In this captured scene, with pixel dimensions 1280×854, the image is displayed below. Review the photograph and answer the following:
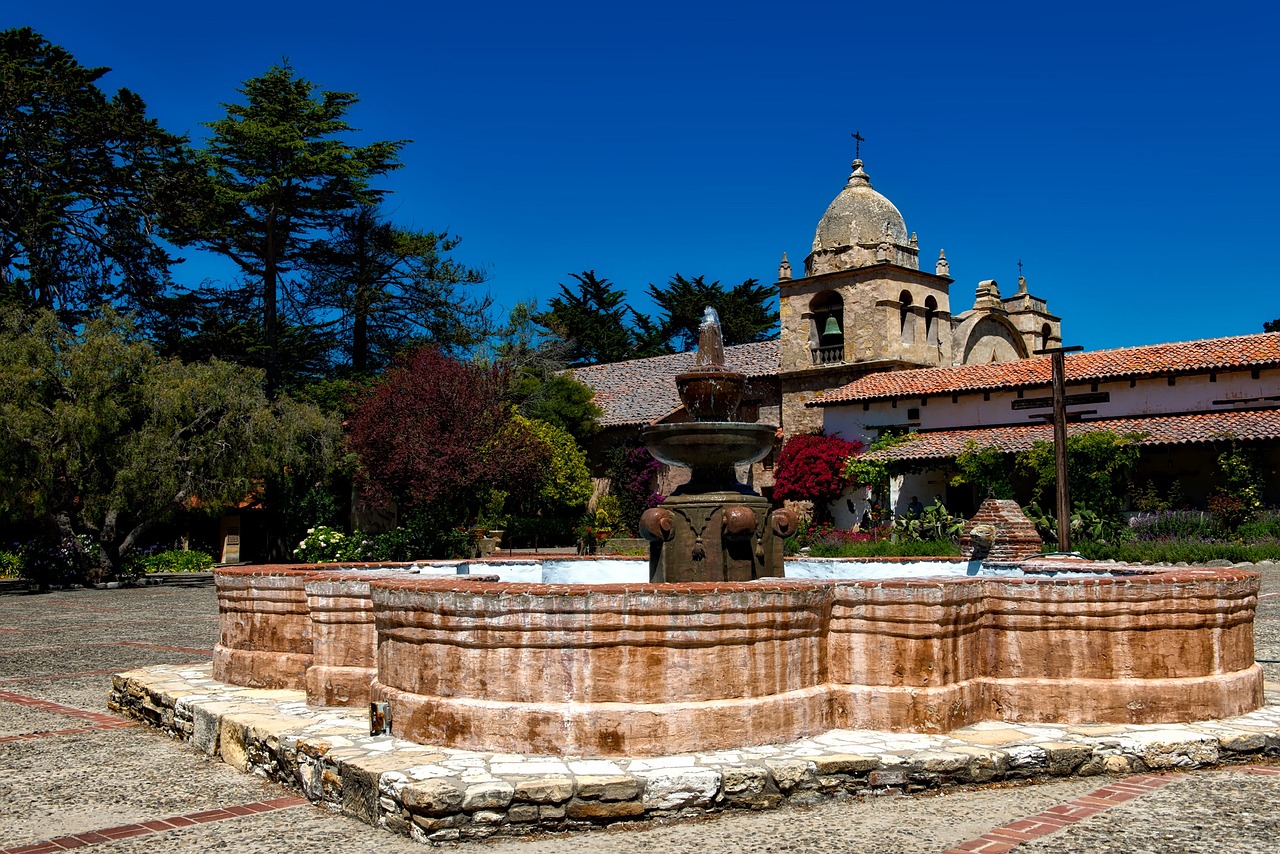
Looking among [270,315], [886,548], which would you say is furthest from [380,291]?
[886,548]

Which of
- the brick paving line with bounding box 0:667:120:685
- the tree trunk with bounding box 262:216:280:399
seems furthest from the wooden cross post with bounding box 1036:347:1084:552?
the tree trunk with bounding box 262:216:280:399

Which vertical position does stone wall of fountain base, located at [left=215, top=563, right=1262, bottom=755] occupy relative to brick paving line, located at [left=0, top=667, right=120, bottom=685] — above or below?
above

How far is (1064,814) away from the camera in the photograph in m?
4.80

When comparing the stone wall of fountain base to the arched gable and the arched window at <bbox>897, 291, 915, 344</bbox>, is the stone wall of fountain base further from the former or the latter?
the arched gable

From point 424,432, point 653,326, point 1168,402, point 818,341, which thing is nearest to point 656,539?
point 424,432

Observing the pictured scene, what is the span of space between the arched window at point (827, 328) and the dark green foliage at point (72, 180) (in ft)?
59.6

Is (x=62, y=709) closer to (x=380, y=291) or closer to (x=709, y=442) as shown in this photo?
(x=709, y=442)

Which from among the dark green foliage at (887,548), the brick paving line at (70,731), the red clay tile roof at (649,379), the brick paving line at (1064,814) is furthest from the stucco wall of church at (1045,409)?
the brick paving line at (70,731)

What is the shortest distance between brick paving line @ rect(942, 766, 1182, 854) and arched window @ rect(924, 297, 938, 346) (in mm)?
29863

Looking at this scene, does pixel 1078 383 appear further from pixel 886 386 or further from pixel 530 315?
pixel 530 315

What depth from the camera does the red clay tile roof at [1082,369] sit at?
2681 centimetres

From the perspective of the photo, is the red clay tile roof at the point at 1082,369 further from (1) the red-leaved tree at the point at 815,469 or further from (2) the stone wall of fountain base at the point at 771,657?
(2) the stone wall of fountain base at the point at 771,657

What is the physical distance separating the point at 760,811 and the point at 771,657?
33.5 inches

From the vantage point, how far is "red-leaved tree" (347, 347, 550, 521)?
25797 millimetres
